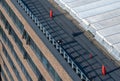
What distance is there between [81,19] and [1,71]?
26000 mm

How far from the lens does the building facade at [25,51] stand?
98.8 feet

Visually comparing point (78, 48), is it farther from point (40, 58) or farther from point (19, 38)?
point (19, 38)

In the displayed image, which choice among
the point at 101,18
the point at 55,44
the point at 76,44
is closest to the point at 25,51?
the point at 55,44

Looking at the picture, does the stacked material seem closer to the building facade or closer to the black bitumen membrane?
the black bitumen membrane

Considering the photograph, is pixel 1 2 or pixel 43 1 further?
pixel 1 2

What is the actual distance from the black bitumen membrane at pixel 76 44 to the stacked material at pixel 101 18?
0.97 m

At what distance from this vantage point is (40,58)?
34188 millimetres

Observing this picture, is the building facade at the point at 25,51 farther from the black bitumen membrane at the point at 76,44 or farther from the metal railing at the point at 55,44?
the black bitumen membrane at the point at 76,44

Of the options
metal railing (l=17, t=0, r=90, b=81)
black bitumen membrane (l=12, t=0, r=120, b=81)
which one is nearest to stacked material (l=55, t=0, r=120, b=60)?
black bitumen membrane (l=12, t=0, r=120, b=81)

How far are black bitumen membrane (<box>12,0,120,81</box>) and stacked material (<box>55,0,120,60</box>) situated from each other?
0.97 metres

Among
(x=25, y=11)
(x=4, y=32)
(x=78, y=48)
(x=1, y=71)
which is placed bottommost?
(x=1, y=71)

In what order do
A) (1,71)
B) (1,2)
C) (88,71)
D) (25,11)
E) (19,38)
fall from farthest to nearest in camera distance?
(1,71) < (1,2) < (19,38) < (25,11) < (88,71)

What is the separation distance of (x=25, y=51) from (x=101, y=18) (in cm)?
1141

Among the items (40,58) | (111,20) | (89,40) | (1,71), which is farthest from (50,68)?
(1,71)
